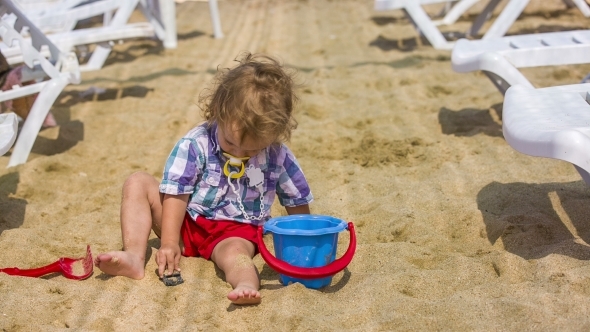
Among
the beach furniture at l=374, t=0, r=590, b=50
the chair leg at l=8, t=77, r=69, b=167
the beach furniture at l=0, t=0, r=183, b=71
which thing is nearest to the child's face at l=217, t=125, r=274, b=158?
the chair leg at l=8, t=77, r=69, b=167

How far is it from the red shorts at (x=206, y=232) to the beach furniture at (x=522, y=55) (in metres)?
1.69

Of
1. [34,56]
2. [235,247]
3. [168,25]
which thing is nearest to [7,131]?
[235,247]

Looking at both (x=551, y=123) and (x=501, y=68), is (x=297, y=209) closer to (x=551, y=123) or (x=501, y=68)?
(x=551, y=123)

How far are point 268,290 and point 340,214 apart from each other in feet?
2.58

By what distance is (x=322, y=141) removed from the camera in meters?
3.88

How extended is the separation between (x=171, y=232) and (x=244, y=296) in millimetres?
474

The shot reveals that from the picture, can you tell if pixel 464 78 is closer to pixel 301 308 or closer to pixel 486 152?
pixel 486 152

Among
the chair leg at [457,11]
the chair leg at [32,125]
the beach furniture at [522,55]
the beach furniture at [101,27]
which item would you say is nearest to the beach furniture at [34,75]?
the chair leg at [32,125]

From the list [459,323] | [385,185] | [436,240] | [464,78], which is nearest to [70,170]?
[385,185]

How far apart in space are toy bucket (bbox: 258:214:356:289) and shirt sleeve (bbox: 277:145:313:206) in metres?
0.33

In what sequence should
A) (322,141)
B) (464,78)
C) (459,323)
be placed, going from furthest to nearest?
1. (464,78)
2. (322,141)
3. (459,323)

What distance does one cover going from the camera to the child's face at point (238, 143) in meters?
2.32

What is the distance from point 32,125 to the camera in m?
3.68

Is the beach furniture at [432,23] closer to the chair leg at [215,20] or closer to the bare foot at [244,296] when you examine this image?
the chair leg at [215,20]
